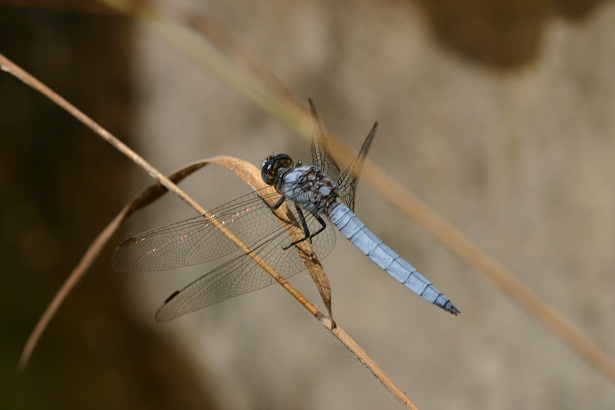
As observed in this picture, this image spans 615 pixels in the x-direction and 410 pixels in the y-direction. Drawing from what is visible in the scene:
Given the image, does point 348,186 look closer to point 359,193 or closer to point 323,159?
point 323,159

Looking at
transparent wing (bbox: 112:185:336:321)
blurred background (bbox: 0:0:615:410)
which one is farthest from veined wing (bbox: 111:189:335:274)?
blurred background (bbox: 0:0:615:410)

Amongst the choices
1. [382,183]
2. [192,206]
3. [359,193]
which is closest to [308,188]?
[382,183]

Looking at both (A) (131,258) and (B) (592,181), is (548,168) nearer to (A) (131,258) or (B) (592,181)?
(B) (592,181)

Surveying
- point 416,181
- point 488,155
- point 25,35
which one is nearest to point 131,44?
point 25,35

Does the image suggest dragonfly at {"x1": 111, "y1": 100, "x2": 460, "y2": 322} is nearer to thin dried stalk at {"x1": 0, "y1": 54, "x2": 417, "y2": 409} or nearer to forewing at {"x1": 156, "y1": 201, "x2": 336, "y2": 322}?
forewing at {"x1": 156, "y1": 201, "x2": 336, "y2": 322}

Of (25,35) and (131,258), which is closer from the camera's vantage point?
(131,258)

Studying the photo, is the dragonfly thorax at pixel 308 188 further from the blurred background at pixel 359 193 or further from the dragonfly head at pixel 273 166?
the blurred background at pixel 359 193

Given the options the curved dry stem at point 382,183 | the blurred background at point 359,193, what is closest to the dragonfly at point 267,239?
the curved dry stem at point 382,183

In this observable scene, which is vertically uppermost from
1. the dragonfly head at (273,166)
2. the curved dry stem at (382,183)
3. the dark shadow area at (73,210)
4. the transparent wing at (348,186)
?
the curved dry stem at (382,183)
